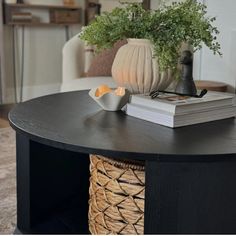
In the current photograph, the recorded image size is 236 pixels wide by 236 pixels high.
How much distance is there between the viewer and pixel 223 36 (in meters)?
2.69

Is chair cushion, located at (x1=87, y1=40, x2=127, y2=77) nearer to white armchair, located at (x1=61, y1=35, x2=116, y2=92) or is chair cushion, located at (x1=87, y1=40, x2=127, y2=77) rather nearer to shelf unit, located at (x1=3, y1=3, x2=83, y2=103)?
white armchair, located at (x1=61, y1=35, x2=116, y2=92)

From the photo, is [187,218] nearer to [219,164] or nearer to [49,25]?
[219,164]

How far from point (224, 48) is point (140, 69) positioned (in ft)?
4.71

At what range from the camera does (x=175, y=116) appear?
1.18 metres

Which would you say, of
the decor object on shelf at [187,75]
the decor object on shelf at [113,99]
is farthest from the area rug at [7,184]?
the decor object on shelf at [187,75]

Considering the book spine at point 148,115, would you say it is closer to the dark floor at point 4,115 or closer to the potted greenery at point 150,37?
the potted greenery at point 150,37

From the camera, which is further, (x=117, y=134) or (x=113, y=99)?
(x=113, y=99)

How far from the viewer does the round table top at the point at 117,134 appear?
991mm

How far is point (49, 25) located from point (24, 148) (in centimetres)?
324

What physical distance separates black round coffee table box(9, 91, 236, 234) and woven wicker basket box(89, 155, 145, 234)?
0.39 feet

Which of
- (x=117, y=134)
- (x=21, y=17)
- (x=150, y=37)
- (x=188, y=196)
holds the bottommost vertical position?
(x=188, y=196)

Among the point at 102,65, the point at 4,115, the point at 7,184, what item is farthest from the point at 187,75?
the point at 4,115

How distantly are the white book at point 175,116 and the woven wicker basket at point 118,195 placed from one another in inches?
5.7

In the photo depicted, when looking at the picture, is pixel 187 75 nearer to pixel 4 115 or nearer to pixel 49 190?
pixel 49 190
